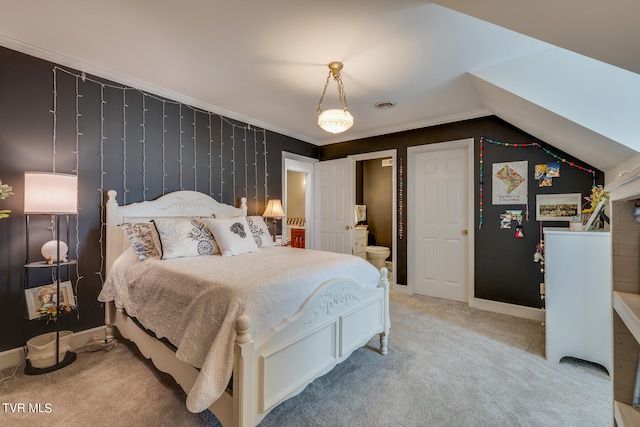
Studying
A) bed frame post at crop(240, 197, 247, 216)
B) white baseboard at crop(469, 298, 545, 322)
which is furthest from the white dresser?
bed frame post at crop(240, 197, 247, 216)

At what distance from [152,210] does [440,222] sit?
3.54 meters

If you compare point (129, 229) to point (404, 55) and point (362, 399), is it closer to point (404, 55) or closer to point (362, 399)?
point (362, 399)

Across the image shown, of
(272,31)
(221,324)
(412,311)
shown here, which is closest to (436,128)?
(412,311)

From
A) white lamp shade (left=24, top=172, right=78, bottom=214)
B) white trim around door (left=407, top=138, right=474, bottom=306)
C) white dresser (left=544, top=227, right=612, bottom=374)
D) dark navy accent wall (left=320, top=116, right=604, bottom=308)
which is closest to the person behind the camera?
white lamp shade (left=24, top=172, right=78, bottom=214)

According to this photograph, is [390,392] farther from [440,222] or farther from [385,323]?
[440,222]

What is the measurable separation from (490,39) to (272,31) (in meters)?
1.55

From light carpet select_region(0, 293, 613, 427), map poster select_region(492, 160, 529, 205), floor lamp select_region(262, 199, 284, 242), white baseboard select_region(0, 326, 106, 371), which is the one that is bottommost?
light carpet select_region(0, 293, 613, 427)

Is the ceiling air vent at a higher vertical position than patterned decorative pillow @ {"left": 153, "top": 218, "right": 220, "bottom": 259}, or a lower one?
higher

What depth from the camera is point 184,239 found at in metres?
2.47

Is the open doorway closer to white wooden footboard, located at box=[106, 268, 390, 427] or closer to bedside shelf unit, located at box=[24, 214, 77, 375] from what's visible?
white wooden footboard, located at box=[106, 268, 390, 427]

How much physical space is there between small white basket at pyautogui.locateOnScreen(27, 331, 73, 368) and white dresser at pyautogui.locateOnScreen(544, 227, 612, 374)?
12.5 ft

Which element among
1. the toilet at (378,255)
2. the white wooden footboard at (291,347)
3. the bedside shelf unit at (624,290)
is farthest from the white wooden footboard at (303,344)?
the toilet at (378,255)

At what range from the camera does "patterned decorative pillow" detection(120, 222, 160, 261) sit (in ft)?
7.80

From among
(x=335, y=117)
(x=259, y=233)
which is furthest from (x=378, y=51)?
(x=259, y=233)
